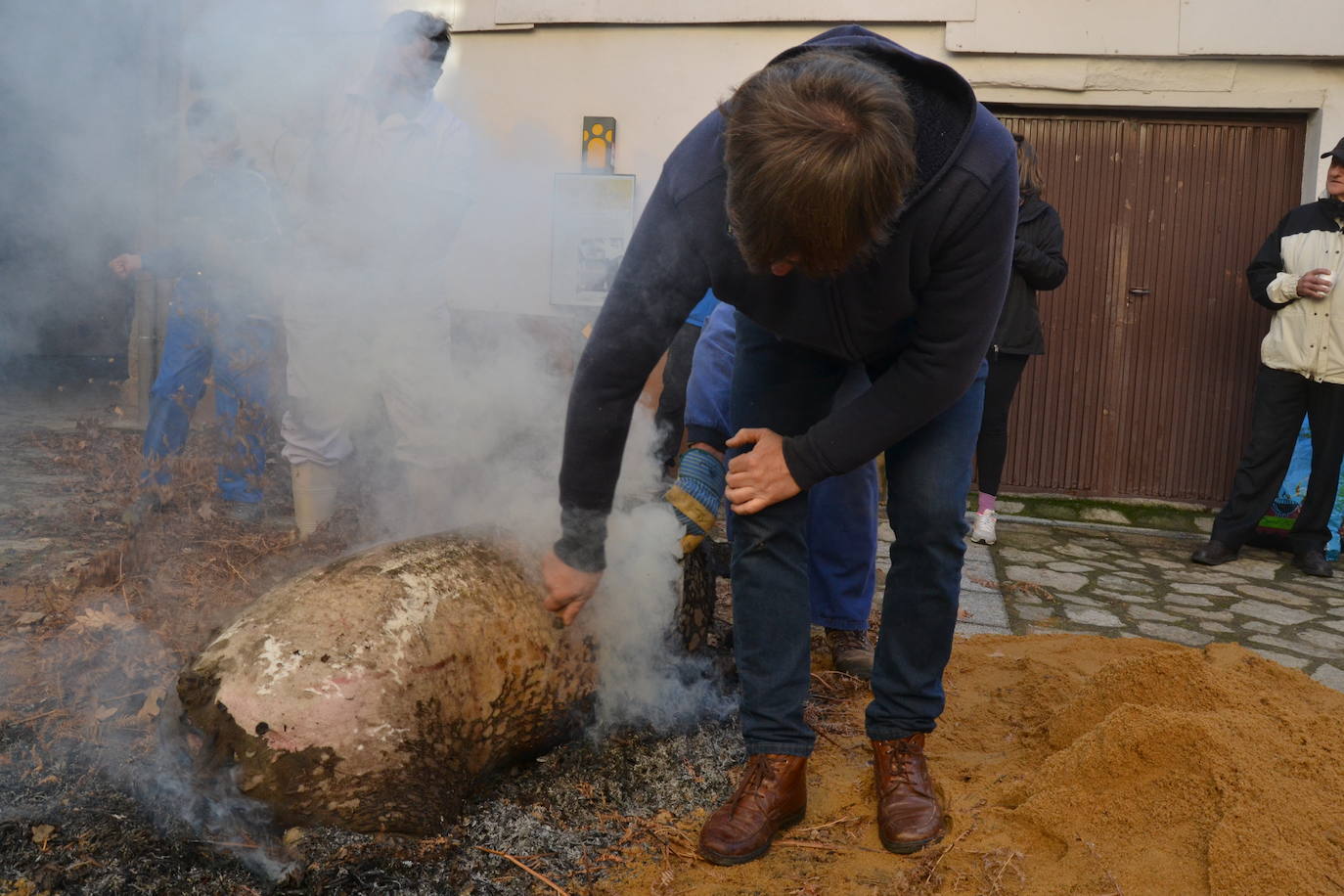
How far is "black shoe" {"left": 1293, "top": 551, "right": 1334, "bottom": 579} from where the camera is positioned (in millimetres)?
5137

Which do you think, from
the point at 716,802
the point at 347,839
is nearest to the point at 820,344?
the point at 716,802

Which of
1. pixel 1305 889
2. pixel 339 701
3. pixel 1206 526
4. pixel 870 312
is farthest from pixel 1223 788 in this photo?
pixel 1206 526

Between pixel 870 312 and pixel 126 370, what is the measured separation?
769cm

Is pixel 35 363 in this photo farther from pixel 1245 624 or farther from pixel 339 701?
pixel 1245 624

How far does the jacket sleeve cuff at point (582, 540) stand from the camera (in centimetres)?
219

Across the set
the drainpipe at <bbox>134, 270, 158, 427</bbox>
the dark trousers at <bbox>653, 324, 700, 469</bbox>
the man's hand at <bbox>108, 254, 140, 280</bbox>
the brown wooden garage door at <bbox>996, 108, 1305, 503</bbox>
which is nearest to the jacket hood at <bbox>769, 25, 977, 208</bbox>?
the dark trousers at <bbox>653, 324, 700, 469</bbox>

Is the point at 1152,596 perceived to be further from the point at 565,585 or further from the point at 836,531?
the point at 565,585

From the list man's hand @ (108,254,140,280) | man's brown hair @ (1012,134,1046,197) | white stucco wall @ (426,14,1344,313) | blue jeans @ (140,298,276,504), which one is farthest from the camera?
white stucco wall @ (426,14,1344,313)

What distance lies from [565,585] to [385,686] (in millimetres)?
480

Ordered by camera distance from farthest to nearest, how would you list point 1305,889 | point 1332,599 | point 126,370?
point 126,370
point 1332,599
point 1305,889

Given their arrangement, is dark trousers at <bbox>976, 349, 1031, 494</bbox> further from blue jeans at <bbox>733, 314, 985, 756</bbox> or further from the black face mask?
blue jeans at <bbox>733, 314, 985, 756</bbox>

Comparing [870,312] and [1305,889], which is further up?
[870,312]

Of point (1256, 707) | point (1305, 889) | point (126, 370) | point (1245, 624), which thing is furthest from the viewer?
point (126, 370)

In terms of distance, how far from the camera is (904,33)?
258 inches
